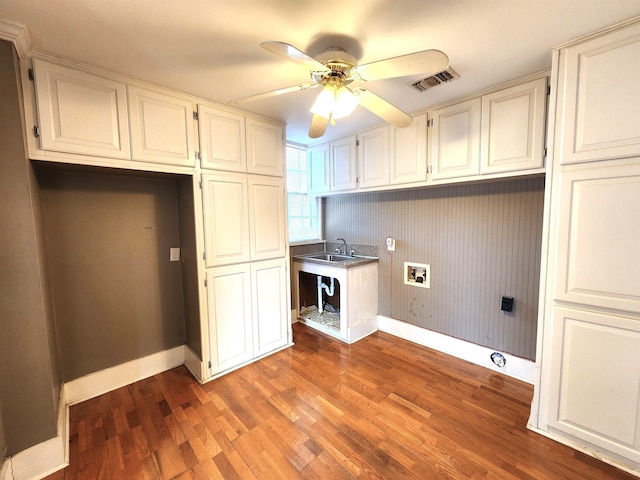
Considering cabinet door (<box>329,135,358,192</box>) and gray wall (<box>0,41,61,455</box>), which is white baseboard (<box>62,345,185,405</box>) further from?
cabinet door (<box>329,135,358,192</box>)

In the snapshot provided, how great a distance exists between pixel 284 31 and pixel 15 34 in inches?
53.4

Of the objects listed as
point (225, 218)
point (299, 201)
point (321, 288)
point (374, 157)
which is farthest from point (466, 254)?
point (225, 218)

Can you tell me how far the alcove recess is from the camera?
6.66ft

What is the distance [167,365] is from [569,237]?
3.30m

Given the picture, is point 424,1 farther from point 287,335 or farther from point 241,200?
point 287,335

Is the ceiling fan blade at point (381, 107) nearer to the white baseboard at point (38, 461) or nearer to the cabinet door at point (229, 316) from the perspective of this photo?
the cabinet door at point (229, 316)

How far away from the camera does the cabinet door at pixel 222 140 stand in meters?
2.23

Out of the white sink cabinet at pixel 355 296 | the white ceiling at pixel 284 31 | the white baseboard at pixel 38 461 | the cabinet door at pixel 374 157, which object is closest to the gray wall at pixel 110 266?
the white baseboard at pixel 38 461

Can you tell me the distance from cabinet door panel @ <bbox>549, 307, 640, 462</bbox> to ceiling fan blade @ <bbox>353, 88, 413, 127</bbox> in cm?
154

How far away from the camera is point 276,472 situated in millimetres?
1500

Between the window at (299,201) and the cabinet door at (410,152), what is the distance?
4.64ft

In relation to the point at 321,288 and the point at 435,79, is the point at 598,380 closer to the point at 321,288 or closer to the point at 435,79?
the point at 435,79

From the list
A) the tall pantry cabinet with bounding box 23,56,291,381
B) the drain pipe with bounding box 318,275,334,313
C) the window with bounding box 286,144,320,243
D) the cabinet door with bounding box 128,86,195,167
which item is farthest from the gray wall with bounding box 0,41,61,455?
the drain pipe with bounding box 318,275,334,313

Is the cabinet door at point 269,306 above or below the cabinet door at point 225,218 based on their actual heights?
below
